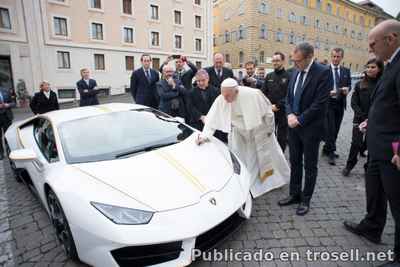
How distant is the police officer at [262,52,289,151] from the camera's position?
15.0ft

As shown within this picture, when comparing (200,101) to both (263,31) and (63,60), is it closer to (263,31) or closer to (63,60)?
(63,60)

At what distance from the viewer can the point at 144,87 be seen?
562 cm

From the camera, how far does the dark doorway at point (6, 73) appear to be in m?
18.7

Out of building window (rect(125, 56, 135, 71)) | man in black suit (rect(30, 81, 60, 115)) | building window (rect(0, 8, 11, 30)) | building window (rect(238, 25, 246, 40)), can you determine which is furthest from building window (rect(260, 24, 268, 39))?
man in black suit (rect(30, 81, 60, 115))

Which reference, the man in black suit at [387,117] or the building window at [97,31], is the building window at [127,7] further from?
the man in black suit at [387,117]

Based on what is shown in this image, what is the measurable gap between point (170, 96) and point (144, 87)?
37.5 inches

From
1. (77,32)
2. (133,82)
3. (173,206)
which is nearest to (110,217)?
(173,206)

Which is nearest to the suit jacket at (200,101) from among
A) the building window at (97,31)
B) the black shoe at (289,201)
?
the black shoe at (289,201)

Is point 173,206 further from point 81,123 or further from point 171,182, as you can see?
point 81,123

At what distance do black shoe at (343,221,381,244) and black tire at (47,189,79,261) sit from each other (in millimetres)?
2565

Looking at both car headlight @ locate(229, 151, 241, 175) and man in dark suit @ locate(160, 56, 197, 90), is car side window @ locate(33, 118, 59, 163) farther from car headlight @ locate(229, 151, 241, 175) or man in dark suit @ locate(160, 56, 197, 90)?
man in dark suit @ locate(160, 56, 197, 90)

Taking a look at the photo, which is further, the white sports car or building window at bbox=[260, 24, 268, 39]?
building window at bbox=[260, 24, 268, 39]

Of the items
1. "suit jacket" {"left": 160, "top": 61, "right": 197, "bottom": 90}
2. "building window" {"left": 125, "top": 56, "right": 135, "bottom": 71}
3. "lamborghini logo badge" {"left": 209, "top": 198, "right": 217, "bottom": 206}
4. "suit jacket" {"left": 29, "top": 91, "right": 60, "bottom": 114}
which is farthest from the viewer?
"building window" {"left": 125, "top": 56, "right": 135, "bottom": 71}

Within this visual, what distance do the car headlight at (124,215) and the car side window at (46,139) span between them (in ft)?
3.28
